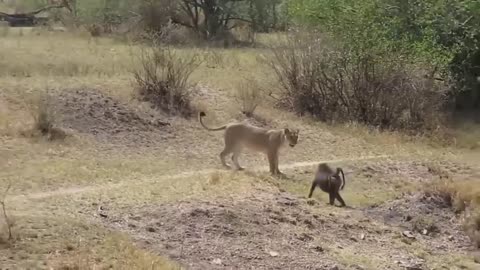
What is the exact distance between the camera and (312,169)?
1644 centimetres

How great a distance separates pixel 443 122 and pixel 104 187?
43.8 feet

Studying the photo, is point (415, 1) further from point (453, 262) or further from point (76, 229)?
point (76, 229)

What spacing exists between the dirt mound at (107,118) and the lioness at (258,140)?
328cm

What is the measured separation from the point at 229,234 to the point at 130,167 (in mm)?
4125

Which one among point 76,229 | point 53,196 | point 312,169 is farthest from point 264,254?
point 312,169

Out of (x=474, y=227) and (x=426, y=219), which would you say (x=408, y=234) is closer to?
(x=426, y=219)

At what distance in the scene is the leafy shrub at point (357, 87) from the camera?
862 inches

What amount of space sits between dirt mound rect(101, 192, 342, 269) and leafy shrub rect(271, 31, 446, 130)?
9941 millimetres

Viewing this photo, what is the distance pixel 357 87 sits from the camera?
22.2 m

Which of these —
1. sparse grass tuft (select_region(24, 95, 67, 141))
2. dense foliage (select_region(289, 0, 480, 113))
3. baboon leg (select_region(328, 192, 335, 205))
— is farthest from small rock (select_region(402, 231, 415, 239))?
dense foliage (select_region(289, 0, 480, 113))

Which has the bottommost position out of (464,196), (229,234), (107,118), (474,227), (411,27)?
(474,227)

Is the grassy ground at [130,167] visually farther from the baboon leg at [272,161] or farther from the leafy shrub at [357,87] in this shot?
the leafy shrub at [357,87]

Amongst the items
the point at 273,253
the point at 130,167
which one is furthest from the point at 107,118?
the point at 273,253

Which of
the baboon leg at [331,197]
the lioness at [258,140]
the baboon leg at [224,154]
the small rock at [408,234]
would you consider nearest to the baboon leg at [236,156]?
the lioness at [258,140]
